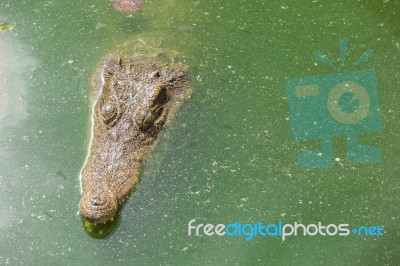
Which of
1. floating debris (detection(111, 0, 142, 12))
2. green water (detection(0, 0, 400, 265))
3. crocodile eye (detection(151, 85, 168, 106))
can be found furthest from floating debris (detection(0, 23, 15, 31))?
crocodile eye (detection(151, 85, 168, 106))

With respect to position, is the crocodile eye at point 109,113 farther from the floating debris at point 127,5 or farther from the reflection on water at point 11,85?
the floating debris at point 127,5

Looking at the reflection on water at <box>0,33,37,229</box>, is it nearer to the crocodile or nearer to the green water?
the green water

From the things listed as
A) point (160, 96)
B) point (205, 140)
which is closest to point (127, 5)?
point (160, 96)

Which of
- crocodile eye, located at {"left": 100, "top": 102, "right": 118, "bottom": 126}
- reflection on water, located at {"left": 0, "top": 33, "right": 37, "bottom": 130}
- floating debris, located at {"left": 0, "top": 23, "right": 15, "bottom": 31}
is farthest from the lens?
floating debris, located at {"left": 0, "top": 23, "right": 15, "bottom": 31}

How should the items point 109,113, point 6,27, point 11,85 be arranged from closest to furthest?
point 109,113, point 11,85, point 6,27

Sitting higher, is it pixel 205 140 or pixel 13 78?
pixel 205 140

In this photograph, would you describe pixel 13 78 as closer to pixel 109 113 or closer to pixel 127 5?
pixel 109 113
